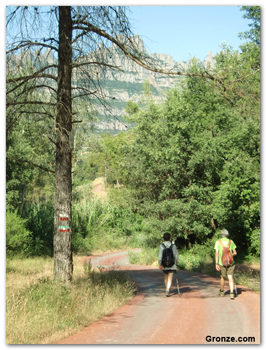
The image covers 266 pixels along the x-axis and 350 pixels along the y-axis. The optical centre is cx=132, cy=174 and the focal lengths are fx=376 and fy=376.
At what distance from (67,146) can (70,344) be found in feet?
13.2

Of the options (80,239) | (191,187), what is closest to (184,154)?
(191,187)

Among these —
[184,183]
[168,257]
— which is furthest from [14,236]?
[168,257]

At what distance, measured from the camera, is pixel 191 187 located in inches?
842

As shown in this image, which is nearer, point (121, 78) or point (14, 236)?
point (121, 78)

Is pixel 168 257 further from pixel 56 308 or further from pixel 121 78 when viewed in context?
pixel 121 78

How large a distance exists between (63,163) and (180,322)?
12.8ft

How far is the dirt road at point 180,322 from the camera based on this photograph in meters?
5.42

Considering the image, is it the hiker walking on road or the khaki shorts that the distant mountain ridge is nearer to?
the hiker walking on road

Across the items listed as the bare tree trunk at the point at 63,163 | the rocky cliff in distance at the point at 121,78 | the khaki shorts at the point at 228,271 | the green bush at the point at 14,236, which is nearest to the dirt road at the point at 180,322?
the khaki shorts at the point at 228,271

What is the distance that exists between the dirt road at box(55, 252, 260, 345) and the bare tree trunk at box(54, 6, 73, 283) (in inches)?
63.2

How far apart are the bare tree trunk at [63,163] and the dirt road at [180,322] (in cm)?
161

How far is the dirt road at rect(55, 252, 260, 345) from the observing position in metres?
5.42

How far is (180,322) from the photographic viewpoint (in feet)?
21.1

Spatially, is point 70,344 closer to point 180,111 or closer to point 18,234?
point 18,234
